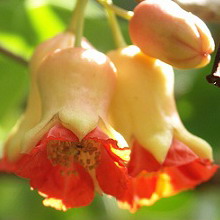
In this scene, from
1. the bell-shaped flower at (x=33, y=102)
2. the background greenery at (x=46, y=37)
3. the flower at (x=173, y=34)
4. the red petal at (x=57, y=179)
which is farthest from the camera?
the background greenery at (x=46, y=37)

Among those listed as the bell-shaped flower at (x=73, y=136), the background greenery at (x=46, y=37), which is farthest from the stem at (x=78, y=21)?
the background greenery at (x=46, y=37)

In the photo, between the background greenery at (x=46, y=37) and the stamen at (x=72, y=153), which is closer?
the stamen at (x=72, y=153)

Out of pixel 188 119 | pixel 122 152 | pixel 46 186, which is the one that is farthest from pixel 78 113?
pixel 188 119

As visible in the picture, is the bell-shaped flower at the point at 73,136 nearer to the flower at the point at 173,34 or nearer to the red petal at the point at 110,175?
the red petal at the point at 110,175

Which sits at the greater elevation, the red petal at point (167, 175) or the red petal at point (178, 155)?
the red petal at point (178, 155)

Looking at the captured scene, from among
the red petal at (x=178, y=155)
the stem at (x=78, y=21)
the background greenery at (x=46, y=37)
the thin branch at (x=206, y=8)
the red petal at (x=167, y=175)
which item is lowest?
the background greenery at (x=46, y=37)

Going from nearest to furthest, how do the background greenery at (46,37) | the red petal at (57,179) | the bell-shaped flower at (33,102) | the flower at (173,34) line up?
the flower at (173,34) → the red petal at (57,179) → the bell-shaped flower at (33,102) → the background greenery at (46,37)

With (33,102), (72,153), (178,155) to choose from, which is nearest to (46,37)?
(33,102)
